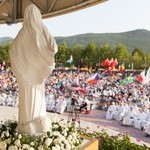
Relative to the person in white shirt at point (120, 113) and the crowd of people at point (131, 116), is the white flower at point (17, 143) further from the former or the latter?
the person in white shirt at point (120, 113)

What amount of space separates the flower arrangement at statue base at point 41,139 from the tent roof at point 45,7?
16.8 ft

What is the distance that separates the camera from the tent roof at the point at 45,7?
30.5 ft

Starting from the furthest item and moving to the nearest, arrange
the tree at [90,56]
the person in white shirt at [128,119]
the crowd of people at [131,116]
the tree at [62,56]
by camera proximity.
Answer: the tree at [90,56] < the tree at [62,56] < the person in white shirt at [128,119] < the crowd of people at [131,116]

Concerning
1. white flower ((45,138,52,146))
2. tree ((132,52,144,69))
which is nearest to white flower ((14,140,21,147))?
white flower ((45,138,52,146))

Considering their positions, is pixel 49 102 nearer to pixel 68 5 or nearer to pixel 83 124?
pixel 83 124

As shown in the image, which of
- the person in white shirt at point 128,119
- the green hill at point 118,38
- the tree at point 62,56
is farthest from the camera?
the green hill at point 118,38

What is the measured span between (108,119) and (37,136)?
9.48m

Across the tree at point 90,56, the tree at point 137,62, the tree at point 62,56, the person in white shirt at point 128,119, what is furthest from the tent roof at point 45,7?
the tree at point 137,62

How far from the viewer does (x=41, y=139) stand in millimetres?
3881

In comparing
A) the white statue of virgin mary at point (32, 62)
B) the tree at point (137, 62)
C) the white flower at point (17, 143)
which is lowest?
the white flower at point (17, 143)

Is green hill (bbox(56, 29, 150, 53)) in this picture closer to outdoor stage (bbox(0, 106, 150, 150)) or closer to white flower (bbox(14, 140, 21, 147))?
outdoor stage (bbox(0, 106, 150, 150))

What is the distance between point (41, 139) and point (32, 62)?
96 cm

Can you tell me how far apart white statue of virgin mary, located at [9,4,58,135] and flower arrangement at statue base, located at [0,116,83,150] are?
0.15 metres

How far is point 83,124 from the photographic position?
33.9 feet
